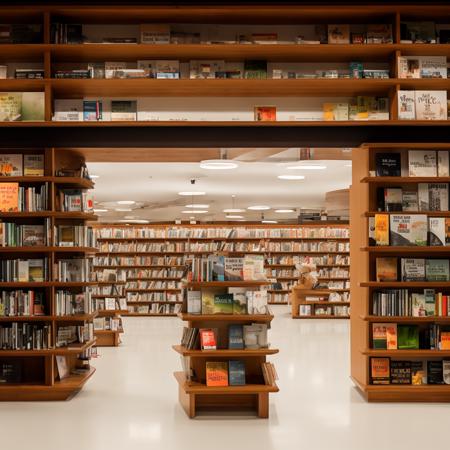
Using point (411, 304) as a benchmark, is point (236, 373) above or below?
below

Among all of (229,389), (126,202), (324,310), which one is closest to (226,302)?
(229,389)

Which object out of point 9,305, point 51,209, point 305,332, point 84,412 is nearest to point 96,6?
point 51,209

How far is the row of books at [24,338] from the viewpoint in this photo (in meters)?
6.61

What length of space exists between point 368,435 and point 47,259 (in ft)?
11.1

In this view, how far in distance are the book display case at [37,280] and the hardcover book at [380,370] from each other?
2811 mm

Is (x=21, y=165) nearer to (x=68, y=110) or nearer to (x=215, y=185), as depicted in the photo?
(x=68, y=110)

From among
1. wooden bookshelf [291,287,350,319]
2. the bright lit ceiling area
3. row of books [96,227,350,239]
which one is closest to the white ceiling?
the bright lit ceiling area

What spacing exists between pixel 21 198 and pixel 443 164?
159 inches

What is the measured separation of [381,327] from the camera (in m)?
6.59

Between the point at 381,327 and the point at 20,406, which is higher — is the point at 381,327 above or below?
above

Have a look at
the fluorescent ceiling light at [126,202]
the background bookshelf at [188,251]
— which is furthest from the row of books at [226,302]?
the fluorescent ceiling light at [126,202]

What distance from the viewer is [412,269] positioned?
656 centimetres

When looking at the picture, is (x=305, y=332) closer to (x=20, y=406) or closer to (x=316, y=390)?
(x=316, y=390)

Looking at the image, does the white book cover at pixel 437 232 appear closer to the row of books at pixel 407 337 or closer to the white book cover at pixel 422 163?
the white book cover at pixel 422 163
